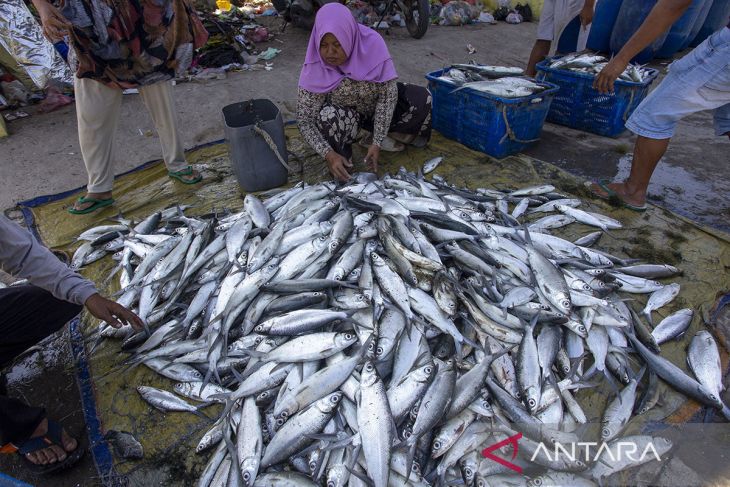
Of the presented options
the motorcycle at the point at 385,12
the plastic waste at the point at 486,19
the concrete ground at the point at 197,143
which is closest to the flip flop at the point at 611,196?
the concrete ground at the point at 197,143

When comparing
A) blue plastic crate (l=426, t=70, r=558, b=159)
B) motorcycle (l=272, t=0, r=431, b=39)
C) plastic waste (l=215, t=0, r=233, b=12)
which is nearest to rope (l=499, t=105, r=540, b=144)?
blue plastic crate (l=426, t=70, r=558, b=159)

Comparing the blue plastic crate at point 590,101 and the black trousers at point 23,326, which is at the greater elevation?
the blue plastic crate at point 590,101

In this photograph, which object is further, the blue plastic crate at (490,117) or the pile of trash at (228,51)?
the pile of trash at (228,51)

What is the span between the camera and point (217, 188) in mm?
3904

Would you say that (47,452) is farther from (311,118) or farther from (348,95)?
(348,95)

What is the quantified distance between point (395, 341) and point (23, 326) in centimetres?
187

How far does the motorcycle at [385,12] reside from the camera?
318 inches

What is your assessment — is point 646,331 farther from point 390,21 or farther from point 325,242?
point 390,21

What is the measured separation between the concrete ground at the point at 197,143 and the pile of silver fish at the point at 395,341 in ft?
1.33

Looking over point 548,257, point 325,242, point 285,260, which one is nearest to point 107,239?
point 285,260

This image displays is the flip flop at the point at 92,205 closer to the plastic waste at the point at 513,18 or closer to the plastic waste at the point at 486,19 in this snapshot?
the plastic waste at the point at 486,19

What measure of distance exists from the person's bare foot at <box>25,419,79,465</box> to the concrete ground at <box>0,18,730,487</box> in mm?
94

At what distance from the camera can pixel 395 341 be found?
2.10m

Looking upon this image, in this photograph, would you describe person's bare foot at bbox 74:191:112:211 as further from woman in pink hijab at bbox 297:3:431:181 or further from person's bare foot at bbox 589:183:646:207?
person's bare foot at bbox 589:183:646:207
